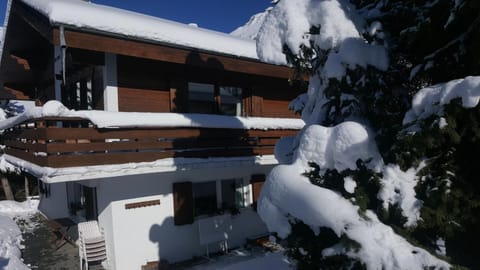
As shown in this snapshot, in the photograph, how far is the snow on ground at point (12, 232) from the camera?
795cm

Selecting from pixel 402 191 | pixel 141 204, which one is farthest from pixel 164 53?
pixel 402 191

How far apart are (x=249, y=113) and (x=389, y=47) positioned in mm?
6905

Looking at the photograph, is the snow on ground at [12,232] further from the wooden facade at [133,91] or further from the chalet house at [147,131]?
the wooden facade at [133,91]

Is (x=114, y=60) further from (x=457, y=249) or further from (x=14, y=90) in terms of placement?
(x=14, y=90)

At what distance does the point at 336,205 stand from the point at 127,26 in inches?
239

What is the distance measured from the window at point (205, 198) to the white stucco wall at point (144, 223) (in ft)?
0.89

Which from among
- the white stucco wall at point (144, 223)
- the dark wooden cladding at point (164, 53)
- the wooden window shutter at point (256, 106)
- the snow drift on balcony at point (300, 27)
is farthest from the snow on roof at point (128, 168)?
the snow drift on balcony at point (300, 27)

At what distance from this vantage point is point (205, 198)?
9172 mm

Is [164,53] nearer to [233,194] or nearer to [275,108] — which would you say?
[233,194]

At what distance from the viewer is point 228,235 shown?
9.20 metres

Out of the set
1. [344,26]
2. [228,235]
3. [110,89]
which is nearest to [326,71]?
[344,26]

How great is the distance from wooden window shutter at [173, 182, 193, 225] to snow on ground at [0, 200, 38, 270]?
3.72 metres

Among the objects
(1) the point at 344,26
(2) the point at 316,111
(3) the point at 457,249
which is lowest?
(3) the point at 457,249

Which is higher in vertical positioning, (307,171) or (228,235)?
(307,171)
